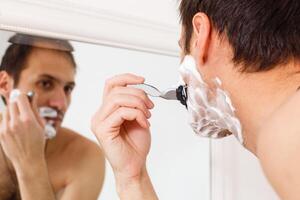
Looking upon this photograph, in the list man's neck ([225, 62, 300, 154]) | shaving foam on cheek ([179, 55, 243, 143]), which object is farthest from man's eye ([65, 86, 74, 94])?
man's neck ([225, 62, 300, 154])

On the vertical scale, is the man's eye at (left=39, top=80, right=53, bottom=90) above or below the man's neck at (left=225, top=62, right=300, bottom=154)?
above

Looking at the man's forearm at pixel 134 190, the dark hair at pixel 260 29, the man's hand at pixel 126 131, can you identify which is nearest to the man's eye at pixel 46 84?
the man's hand at pixel 126 131

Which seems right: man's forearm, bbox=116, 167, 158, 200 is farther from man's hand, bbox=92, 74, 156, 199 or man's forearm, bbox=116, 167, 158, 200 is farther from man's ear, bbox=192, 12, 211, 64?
man's ear, bbox=192, 12, 211, 64

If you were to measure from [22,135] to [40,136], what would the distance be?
3cm

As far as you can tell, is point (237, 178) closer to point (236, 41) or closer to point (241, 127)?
point (241, 127)

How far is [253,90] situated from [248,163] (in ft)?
1.68

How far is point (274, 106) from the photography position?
619mm

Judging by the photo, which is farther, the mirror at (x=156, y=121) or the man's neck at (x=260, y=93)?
the mirror at (x=156, y=121)

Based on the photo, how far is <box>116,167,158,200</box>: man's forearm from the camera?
868 millimetres

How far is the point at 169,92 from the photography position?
923 mm

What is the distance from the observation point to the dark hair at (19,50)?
790mm

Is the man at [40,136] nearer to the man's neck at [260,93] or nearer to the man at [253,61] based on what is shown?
the man at [253,61]

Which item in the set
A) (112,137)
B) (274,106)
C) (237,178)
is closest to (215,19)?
(274,106)

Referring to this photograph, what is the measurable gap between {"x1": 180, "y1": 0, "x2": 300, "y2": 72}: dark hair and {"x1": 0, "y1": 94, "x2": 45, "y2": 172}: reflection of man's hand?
1.17 ft
